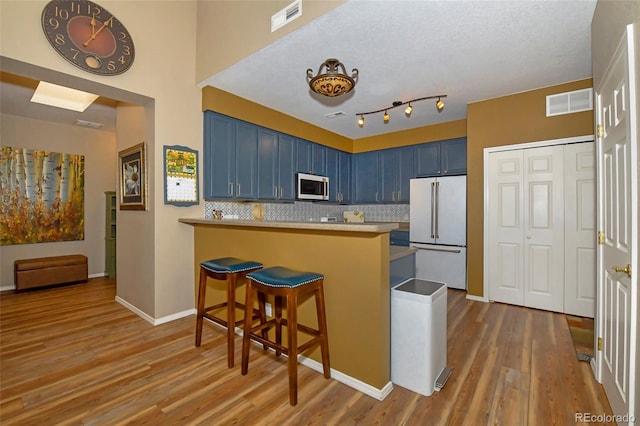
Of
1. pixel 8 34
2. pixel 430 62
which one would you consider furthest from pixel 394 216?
pixel 8 34

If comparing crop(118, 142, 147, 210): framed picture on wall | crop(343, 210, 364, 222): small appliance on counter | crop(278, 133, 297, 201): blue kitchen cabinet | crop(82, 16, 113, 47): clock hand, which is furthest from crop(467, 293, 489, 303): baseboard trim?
crop(82, 16, 113, 47): clock hand

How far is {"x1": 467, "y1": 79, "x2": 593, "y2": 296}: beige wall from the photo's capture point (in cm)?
320

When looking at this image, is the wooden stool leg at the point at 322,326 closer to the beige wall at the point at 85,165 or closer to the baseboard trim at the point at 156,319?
the baseboard trim at the point at 156,319

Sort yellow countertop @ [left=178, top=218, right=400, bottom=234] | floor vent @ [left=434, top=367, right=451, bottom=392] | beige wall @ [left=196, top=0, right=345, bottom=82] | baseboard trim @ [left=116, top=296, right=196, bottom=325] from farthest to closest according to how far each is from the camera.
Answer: baseboard trim @ [left=116, top=296, right=196, bottom=325]
beige wall @ [left=196, top=0, right=345, bottom=82]
floor vent @ [left=434, top=367, right=451, bottom=392]
yellow countertop @ [left=178, top=218, right=400, bottom=234]

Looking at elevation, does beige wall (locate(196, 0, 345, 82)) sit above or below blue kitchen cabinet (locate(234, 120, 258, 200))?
above

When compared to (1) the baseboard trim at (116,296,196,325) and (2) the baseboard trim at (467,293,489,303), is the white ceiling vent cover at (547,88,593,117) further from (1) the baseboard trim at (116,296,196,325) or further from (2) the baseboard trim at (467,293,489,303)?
(1) the baseboard trim at (116,296,196,325)

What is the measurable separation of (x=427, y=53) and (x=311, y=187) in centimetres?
264

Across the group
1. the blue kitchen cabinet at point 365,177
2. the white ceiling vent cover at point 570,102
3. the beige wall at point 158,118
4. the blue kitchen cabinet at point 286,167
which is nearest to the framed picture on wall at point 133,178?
the beige wall at point 158,118

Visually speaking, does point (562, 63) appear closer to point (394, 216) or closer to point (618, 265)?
point (618, 265)

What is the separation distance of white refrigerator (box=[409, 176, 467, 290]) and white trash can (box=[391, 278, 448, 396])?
2422 mm

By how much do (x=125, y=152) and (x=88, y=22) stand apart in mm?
1346

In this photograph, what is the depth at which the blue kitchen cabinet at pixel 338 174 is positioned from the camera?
207 inches

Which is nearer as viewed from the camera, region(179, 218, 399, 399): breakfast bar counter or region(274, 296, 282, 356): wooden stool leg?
region(179, 218, 399, 399): breakfast bar counter

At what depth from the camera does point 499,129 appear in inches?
142
